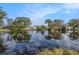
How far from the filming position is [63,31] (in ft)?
5.32

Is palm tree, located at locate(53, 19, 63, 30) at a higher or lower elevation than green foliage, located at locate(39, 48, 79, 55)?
higher

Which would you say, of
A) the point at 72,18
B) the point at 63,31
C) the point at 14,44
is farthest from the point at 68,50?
the point at 14,44

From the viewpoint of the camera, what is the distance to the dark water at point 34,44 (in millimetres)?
1608

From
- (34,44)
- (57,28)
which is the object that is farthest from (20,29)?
(57,28)

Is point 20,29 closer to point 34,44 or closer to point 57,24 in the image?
point 34,44

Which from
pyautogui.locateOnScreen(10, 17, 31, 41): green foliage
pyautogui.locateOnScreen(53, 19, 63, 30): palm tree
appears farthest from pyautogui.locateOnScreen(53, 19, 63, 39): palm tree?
pyautogui.locateOnScreen(10, 17, 31, 41): green foliage

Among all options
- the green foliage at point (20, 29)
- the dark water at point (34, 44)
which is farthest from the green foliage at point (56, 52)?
the green foliage at point (20, 29)

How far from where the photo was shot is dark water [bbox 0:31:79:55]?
1.61m

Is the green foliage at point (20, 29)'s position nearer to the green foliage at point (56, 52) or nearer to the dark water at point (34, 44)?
the dark water at point (34, 44)

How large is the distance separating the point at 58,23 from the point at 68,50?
0.28m

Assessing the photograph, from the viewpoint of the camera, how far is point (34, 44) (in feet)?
5.30

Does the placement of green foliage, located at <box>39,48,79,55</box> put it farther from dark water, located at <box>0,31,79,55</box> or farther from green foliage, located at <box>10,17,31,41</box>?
green foliage, located at <box>10,17,31,41</box>

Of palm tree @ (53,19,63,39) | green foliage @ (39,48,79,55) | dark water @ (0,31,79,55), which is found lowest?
green foliage @ (39,48,79,55)
